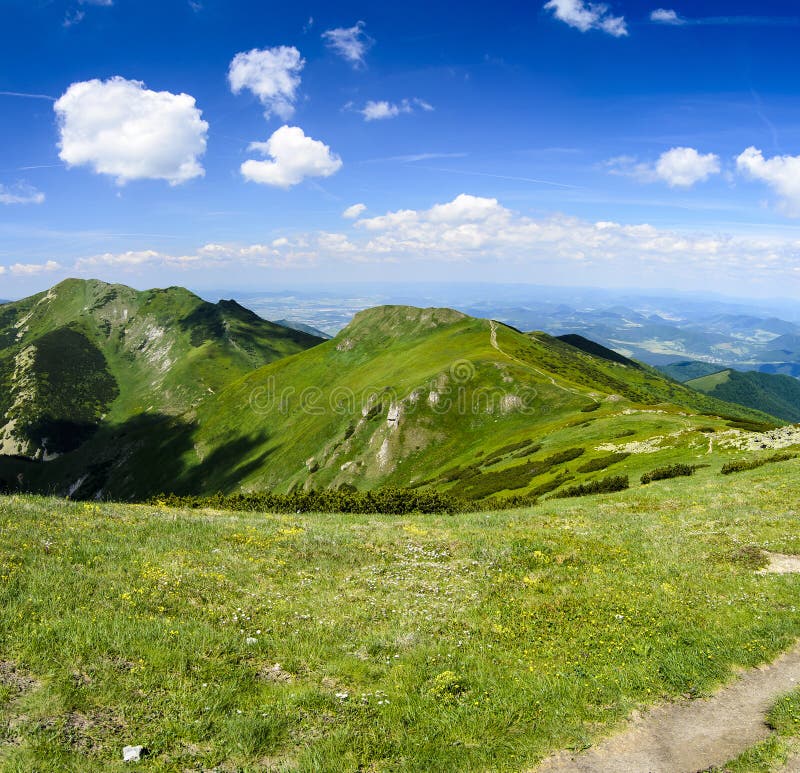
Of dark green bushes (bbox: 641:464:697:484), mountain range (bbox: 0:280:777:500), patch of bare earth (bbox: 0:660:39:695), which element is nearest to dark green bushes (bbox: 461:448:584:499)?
mountain range (bbox: 0:280:777:500)

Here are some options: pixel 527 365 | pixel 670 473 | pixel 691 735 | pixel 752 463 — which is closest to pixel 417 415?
pixel 527 365

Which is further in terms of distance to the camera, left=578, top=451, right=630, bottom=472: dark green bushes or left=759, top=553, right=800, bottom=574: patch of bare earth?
left=578, top=451, right=630, bottom=472: dark green bushes

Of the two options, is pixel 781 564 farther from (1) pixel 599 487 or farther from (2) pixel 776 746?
(1) pixel 599 487

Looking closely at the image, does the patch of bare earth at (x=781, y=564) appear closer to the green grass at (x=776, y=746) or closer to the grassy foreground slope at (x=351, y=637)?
the grassy foreground slope at (x=351, y=637)

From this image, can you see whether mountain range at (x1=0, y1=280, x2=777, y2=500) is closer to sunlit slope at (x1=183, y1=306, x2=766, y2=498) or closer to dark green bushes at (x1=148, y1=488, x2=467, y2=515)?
sunlit slope at (x1=183, y1=306, x2=766, y2=498)

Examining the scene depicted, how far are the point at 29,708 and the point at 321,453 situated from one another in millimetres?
111256

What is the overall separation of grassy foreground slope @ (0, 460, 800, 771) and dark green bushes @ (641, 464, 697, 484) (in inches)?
693

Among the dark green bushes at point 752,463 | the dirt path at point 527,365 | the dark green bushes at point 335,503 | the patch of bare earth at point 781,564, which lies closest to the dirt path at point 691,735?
the patch of bare earth at point 781,564

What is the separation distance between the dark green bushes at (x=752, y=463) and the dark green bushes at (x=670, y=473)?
272 centimetres

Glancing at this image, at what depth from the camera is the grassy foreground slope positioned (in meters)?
9.94

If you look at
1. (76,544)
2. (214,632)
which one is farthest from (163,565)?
(214,632)

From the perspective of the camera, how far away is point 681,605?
16234 mm

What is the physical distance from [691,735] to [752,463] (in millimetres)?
36189

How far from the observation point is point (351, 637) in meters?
14.3
